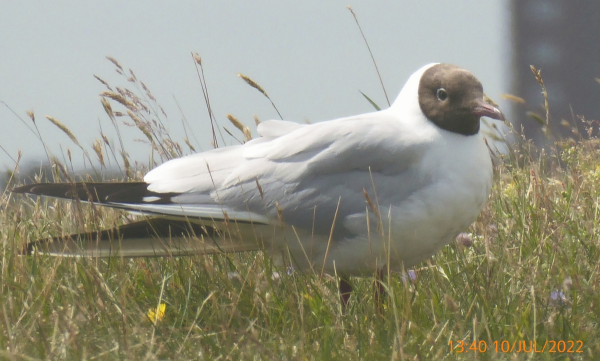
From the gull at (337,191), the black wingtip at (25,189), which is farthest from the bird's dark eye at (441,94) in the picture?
the black wingtip at (25,189)

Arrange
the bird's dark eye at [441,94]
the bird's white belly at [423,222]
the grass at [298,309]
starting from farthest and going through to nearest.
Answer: the bird's dark eye at [441,94] < the bird's white belly at [423,222] < the grass at [298,309]

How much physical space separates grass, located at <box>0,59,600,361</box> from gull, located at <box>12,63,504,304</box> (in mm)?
115

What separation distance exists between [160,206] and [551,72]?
174 ft

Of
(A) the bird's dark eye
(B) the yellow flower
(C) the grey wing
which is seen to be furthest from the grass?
(A) the bird's dark eye

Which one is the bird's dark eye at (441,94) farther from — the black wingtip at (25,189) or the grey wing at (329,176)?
the black wingtip at (25,189)

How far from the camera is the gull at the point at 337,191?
3.03 metres

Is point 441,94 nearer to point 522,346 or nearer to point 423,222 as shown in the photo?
point 423,222

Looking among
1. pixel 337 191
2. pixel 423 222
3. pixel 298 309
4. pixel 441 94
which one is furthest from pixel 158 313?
pixel 441 94

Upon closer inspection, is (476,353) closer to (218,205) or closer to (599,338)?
(599,338)

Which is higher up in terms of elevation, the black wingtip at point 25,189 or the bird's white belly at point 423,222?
the black wingtip at point 25,189

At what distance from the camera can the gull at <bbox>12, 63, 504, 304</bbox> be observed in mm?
3029

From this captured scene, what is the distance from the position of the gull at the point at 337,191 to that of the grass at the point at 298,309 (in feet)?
0.38

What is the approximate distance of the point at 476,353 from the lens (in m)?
2.36

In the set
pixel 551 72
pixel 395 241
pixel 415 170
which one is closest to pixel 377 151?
pixel 415 170
